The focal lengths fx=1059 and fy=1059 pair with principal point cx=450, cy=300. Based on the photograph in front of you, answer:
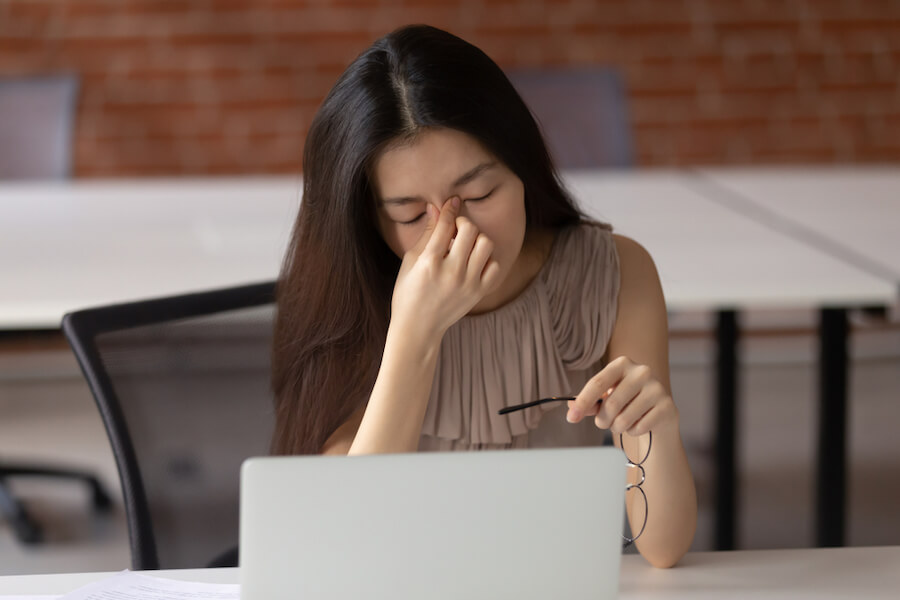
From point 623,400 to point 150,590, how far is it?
0.46 metres

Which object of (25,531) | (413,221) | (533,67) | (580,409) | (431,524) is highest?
(533,67)

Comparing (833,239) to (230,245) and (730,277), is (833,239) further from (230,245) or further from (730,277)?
(230,245)

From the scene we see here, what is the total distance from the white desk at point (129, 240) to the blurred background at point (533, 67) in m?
0.84

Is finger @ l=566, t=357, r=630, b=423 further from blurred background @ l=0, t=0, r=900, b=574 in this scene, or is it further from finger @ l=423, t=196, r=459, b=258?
blurred background @ l=0, t=0, r=900, b=574

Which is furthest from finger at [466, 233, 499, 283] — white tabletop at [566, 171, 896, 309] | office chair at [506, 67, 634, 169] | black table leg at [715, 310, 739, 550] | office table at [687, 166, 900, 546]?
office chair at [506, 67, 634, 169]

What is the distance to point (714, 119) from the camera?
3.74 m

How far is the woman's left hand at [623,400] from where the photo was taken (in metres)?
0.96

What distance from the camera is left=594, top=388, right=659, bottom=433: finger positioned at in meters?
0.99

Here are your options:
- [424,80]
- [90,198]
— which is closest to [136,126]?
[90,198]

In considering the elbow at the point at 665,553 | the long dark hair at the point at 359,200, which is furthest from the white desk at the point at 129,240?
the elbow at the point at 665,553

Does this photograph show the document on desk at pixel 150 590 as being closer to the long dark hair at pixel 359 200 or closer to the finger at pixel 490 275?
the long dark hair at pixel 359 200

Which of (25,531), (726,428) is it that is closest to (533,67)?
(726,428)

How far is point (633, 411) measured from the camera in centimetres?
99

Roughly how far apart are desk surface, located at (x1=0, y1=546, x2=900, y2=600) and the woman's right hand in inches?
12.1
